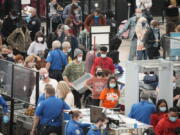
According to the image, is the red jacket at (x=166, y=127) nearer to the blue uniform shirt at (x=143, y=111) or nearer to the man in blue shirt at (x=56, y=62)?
the blue uniform shirt at (x=143, y=111)

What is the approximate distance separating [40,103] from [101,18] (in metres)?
10.8

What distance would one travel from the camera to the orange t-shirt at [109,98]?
23125 millimetres

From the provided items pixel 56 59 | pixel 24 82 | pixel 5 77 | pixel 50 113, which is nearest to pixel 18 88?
pixel 24 82

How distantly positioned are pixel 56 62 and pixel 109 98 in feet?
10.3

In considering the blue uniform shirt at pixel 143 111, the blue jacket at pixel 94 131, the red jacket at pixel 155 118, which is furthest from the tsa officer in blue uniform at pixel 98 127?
the blue uniform shirt at pixel 143 111

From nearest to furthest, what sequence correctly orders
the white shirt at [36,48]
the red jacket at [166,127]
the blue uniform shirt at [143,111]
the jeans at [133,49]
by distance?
the red jacket at [166,127] < the blue uniform shirt at [143,111] < the white shirt at [36,48] < the jeans at [133,49]

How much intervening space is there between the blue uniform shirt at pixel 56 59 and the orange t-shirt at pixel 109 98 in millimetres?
3048

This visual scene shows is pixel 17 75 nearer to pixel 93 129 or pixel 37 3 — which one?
pixel 93 129

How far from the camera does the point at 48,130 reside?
70.6ft

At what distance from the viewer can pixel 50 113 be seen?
70.3ft

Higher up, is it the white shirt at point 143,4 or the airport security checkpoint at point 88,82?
the white shirt at point 143,4

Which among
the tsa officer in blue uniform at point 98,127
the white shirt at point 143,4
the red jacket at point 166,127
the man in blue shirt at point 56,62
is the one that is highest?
the white shirt at point 143,4

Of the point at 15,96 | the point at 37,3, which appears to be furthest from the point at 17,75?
the point at 37,3

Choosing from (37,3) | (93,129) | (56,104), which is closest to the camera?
(93,129)
